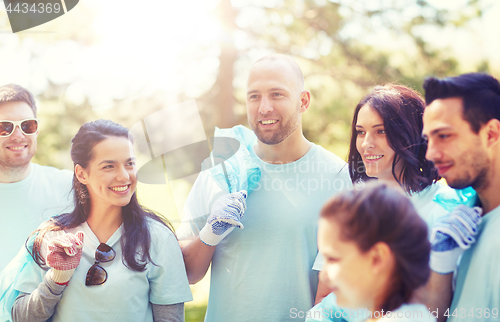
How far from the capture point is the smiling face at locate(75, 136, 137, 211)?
2379 millimetres

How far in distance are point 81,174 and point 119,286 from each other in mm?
766

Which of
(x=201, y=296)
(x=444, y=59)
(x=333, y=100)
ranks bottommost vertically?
(x=201, y=296)

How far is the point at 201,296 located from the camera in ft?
24.2

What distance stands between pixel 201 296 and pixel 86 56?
5.45 meters

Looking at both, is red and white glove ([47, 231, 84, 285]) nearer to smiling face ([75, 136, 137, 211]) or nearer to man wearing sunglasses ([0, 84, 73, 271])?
smiling face ([75, 136, 137, 211])

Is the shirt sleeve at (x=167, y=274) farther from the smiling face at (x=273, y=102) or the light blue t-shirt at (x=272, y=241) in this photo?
the smiling face at (x=273, y=102)

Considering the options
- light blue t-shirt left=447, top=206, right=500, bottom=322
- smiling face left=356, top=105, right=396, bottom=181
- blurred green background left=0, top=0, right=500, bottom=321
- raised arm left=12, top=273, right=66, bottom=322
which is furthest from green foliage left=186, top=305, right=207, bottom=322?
light blue t-shirt left=447, top=206, right=500, bottom=322

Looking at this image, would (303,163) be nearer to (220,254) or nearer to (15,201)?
(220,254)

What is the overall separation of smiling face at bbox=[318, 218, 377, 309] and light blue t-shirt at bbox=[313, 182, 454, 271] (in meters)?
0.63

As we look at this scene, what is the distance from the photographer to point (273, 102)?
2682mm

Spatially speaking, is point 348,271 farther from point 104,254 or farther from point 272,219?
point 104,254

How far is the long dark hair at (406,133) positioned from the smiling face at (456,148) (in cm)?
51

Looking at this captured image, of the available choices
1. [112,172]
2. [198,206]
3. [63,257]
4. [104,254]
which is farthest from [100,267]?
[198,206]

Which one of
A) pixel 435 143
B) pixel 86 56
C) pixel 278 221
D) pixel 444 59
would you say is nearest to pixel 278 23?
pixel 444 59
